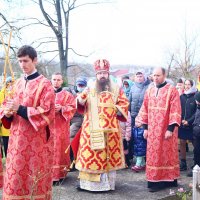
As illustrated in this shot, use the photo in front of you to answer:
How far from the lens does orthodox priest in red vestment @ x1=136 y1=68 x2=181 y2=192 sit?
5.60 metres

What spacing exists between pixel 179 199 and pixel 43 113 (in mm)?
2501

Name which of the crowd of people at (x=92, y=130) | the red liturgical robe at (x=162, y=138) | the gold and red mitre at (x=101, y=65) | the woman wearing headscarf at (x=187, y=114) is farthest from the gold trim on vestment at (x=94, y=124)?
the woman wearing headscarf at (x=187, y=114)

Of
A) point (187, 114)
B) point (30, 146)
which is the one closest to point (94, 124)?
point (30, 146)

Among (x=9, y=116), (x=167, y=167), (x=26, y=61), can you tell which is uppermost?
(x=26, y=61)

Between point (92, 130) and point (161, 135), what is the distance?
0.98 metres

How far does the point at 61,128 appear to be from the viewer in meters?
6.23

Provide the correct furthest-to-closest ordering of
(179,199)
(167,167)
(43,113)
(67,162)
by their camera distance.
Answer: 1. (67,162)
2. (167,167)
3. (179,199)
4. (43,113)

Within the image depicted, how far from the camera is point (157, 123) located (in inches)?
222

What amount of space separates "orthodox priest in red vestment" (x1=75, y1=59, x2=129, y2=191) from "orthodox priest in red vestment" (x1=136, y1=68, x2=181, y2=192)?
1.45 ft

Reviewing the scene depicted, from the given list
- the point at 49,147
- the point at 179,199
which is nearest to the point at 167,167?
the point at 179,199

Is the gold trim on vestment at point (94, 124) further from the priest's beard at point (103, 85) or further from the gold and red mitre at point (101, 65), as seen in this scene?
the gold and red mitre at point (101, 65)

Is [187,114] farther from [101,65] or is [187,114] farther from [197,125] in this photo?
[101,65]

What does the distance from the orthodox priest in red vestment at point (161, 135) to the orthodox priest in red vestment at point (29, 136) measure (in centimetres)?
212

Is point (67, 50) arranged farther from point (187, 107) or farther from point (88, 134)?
point (88, 134)
